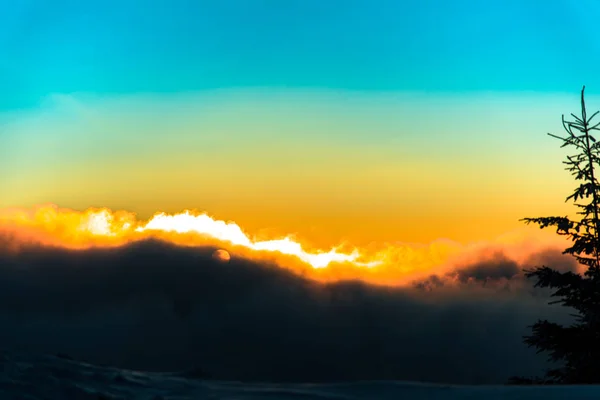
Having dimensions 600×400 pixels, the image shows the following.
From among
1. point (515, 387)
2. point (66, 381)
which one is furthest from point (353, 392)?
point (66, 381)

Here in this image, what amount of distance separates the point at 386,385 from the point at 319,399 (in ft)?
4.38

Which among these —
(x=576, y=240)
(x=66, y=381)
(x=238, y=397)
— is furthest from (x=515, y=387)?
(x=576, y=240)

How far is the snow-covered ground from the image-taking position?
873 cm

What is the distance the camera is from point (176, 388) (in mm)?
10086

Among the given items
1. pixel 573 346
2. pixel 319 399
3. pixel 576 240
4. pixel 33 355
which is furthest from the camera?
pixel 576 240

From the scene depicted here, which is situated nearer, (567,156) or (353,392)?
(353,392)

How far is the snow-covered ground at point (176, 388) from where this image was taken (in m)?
8.73

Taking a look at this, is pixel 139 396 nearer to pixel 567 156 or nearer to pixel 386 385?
pixel 386 385

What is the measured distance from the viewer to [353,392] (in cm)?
950

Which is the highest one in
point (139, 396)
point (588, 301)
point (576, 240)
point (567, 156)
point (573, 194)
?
point (567, 156)

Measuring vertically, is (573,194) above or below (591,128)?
below

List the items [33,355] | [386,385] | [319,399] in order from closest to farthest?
[319,399] → [386,385] → [33,355]

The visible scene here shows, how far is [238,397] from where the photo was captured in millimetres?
9469

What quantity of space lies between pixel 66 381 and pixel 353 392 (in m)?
4.68
